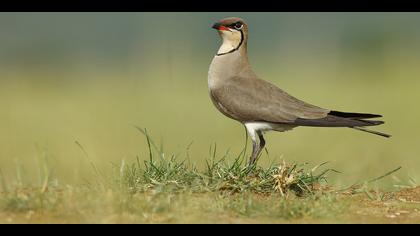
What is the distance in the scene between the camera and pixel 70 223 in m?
5.46

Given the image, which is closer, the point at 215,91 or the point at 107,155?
the point at 215,91

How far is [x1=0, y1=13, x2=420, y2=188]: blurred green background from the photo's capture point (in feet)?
39.5

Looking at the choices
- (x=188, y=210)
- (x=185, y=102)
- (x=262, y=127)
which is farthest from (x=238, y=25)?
(x=185, y=102)

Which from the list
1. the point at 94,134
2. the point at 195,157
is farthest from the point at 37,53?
the point at 195,157

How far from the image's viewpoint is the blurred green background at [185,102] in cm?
1205

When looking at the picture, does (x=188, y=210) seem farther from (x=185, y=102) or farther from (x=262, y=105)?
(x=185, y=102)

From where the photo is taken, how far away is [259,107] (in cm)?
794

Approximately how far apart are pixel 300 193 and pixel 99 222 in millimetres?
1956

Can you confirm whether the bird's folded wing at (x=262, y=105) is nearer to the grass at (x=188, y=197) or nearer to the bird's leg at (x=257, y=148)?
the bird's leg at (x=257, y=148)

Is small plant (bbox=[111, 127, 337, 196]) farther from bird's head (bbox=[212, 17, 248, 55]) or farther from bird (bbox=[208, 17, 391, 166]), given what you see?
bird's head (bbox=[212, 17, 248, 55])

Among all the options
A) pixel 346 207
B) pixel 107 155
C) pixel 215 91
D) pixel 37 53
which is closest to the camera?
pixel 346 207

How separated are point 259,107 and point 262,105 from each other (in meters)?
0.03

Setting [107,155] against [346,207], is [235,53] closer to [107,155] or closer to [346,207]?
[346,207]

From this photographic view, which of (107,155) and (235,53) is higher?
(235,53)
